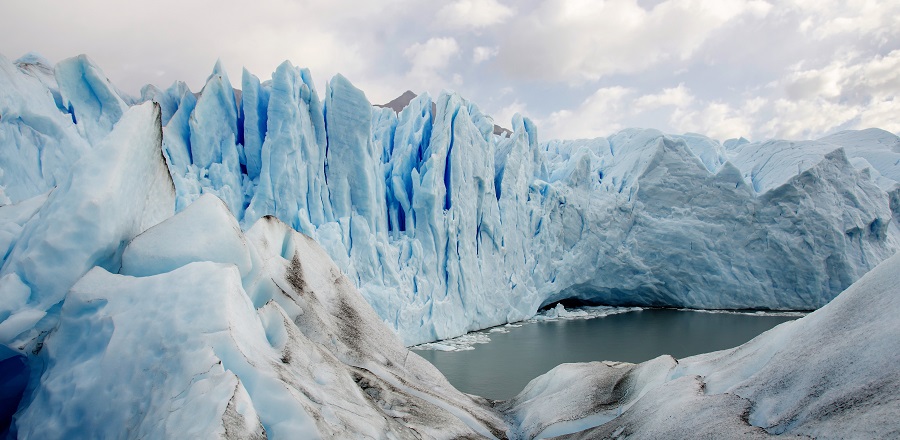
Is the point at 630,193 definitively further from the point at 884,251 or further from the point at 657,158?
the point at 884,251

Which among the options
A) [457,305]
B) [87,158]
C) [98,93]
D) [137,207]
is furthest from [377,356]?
[457,305]

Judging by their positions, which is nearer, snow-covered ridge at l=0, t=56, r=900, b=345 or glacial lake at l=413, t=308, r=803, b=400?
glacial lake at l=413, t=308, r=803, b=400

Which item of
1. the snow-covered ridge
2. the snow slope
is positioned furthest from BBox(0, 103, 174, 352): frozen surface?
the snow-covered ridge

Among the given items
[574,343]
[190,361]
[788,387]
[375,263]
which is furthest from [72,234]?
[574,343]

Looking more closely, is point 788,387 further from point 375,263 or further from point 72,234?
point 375,263

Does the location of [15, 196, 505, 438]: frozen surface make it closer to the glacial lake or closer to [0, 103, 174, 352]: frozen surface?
[0, 103, 174, 352]: frozen surface

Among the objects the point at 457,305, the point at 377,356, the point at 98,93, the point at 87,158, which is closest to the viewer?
the point at 87,158
